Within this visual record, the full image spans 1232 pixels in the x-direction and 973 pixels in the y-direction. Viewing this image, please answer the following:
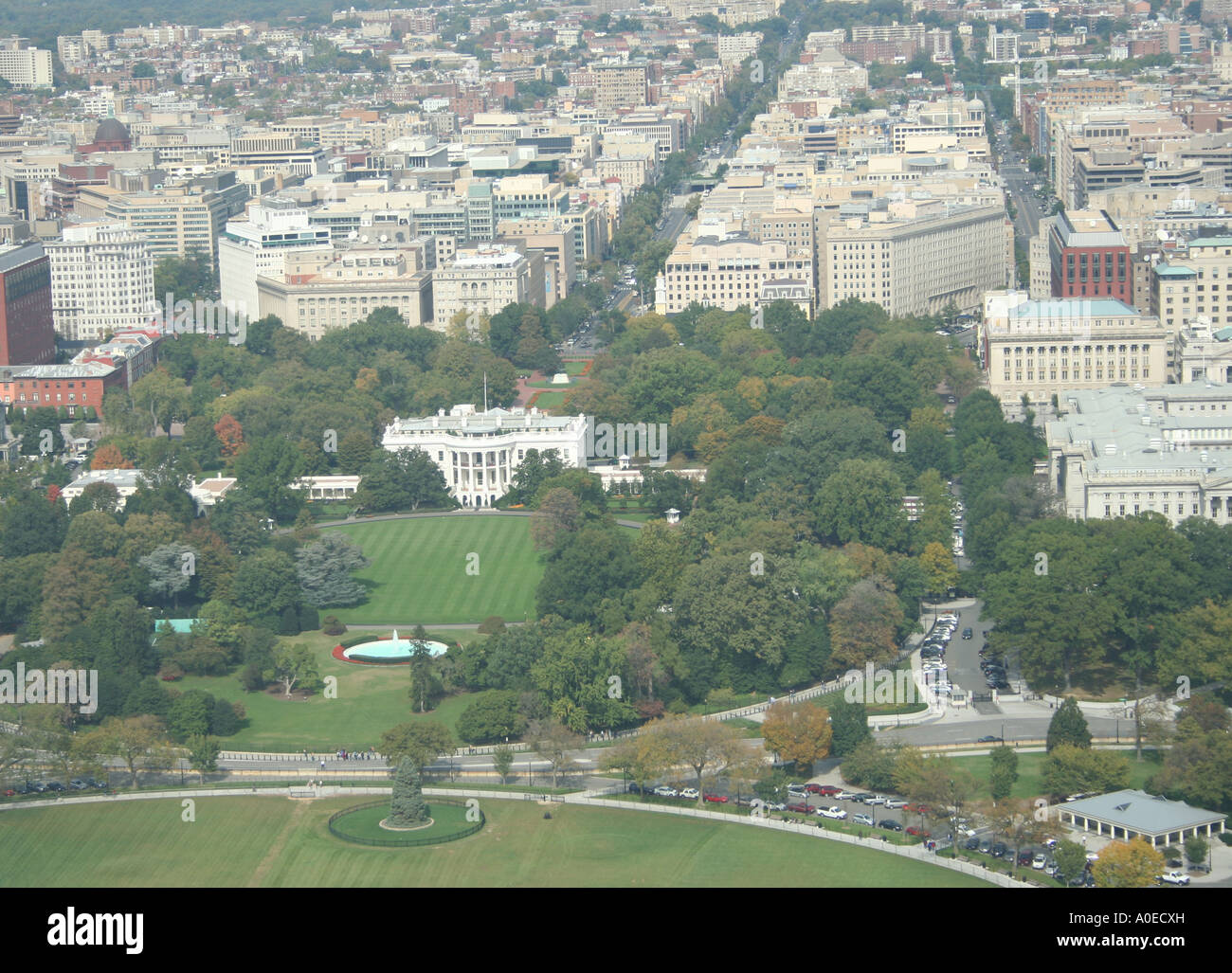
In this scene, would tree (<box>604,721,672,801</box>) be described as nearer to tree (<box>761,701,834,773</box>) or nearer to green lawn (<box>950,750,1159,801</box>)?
tree (<box>761,701,834,773</box>)

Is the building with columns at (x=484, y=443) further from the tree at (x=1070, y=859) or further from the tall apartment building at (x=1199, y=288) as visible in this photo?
the tree at (x=1070, y=859)

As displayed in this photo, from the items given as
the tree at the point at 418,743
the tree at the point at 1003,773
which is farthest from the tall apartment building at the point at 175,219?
the tree at the point at 1003,773

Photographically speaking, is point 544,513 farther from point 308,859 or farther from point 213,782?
point 308,859

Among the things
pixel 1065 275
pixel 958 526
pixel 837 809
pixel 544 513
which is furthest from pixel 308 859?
pixel 1065 275

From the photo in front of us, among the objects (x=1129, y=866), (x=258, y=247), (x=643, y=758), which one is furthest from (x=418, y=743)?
(x=258, y=247)

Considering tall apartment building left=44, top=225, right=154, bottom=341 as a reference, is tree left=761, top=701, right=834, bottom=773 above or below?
below

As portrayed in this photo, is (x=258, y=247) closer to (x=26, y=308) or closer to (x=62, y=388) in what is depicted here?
(x=26, y=308)

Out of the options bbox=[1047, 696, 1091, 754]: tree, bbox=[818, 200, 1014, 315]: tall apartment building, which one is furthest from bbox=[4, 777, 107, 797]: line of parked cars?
bbox=[818, 200, 1014, 315]: tall apartment building
